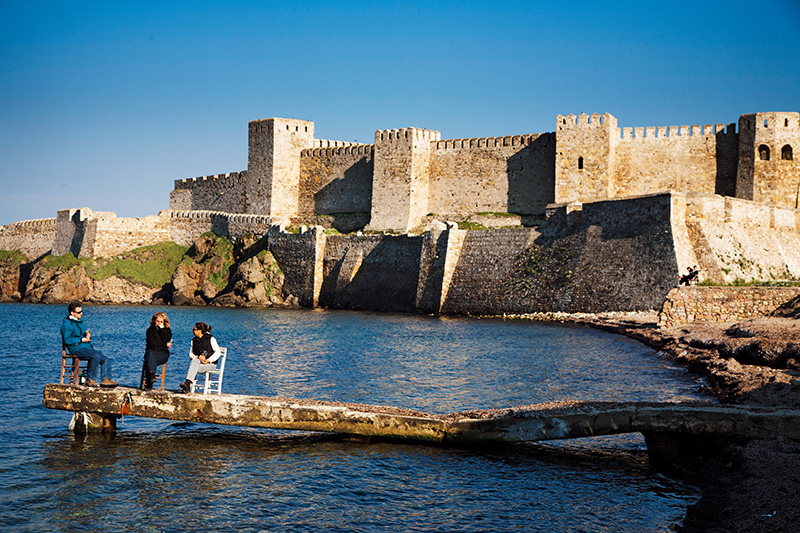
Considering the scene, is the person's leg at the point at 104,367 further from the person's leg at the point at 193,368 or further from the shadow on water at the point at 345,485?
the person's leg at the point at 193,368

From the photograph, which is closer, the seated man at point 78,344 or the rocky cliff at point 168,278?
the seated man at point 78,344

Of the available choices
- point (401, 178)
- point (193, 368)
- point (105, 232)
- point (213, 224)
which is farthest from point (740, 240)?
point (105, 232)

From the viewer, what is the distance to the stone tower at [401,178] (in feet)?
155

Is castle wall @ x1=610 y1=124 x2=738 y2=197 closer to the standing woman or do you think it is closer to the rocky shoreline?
the rocky shoreline

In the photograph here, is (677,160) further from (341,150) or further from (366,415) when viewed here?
(366,415)

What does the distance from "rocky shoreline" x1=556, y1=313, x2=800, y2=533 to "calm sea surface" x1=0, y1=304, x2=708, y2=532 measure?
0.47 meters

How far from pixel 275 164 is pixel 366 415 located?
43.9m

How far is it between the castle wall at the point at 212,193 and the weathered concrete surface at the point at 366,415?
45.5 m

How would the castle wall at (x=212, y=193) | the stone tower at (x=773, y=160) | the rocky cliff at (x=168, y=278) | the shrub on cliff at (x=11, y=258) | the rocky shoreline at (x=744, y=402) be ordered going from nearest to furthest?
the rocky shoreline at (x=744, y=402)
the stone tower at (x=773, y=160)
the rocky cliff at (x=168, y=278)
the castle wall at (x=212, y=193)
the shrub on cliff at (x=11, y=258)

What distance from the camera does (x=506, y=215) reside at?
44.6 metres

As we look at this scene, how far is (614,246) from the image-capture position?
31.9 meters

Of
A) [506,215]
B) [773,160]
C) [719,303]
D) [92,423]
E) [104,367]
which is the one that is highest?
[773,160]

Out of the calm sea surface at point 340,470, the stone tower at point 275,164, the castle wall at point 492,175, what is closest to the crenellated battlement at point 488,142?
the castle wall at point 492,175

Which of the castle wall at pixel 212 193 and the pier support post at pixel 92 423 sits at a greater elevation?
the castle wall at pixel 212 193
